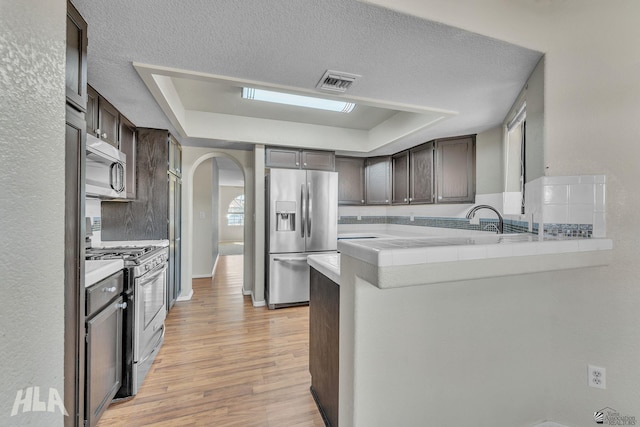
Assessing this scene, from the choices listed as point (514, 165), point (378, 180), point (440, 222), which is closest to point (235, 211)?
point (378, 180)

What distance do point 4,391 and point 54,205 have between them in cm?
42

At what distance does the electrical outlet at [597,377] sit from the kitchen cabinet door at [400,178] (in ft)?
8.91

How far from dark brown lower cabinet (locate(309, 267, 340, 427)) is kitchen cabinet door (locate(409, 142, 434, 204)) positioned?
2.38 metres

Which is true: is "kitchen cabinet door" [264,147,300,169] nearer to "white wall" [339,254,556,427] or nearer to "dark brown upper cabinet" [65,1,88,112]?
"dark brown upper cabinet" [65,1,88,112]

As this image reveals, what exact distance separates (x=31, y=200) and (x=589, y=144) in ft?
7.76

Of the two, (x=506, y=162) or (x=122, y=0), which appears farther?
(x=506, y=162)

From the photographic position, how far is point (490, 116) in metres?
2.65

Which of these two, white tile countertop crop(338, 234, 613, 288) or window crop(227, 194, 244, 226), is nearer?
white tile countertop crop(338, 234, 613, 288)

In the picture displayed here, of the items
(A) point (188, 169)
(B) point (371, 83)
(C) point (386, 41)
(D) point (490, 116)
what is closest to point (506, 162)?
(D) point (490, 116)

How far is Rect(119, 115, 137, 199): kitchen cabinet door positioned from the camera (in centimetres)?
272

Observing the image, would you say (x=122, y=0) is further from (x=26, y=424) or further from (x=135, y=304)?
(x=135, y=304)

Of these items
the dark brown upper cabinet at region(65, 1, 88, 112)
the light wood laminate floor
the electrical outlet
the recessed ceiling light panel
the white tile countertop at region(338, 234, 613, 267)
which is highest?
the recessed ceiling light panel

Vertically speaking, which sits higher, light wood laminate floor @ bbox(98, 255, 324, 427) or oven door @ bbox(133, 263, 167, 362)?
oven door @ bbox(133, 263, 167, 362)

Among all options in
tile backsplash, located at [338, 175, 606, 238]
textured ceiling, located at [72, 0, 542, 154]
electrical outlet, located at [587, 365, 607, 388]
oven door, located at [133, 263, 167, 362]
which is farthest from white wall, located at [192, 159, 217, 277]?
electrical outlet, located at [587, 365, 607, 388]
